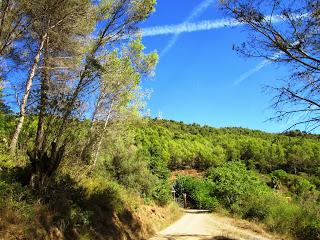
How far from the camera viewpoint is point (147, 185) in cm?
2345

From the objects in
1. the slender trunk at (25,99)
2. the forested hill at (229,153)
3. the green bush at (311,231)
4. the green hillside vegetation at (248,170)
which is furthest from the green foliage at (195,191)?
the forested hill at (229,153)

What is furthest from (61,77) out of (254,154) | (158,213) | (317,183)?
(254,154)

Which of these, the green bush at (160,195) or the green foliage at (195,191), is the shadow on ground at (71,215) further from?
the green foliage at (195,191)

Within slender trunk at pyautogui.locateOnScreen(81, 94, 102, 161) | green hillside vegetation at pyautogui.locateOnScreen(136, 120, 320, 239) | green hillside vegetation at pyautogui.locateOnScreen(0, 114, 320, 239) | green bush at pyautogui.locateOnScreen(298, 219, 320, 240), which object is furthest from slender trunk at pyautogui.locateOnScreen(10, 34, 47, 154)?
green bush at pyautogui.locateOnScreen(298, 219, 320, 240)

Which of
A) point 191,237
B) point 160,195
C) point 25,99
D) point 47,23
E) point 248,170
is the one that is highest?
point 47,23

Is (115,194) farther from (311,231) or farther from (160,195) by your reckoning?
(160,195)

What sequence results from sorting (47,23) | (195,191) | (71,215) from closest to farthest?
1. (71,215)
2. (47,23)
3. (195,191)

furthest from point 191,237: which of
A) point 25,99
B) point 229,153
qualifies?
point 229,153

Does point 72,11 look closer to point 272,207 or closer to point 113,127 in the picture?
point 113,127

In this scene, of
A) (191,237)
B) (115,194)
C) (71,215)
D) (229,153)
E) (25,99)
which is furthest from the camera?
(229,153)

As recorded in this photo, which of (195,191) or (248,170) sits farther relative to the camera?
(248,170)

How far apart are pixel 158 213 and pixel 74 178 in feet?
27.9

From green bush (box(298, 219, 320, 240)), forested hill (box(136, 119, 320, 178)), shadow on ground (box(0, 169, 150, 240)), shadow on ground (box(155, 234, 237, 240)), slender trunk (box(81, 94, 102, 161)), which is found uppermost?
forested hill (box(136, 119, 320, 178))

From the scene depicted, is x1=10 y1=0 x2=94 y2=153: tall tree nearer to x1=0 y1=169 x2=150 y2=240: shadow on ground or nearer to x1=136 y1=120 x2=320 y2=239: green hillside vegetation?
x1=0 y1=169 x2=150 y2=240: shadow on ground
